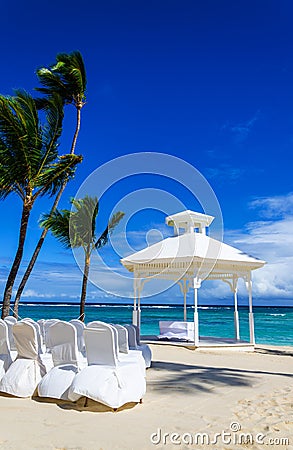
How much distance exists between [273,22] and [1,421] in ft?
36.4

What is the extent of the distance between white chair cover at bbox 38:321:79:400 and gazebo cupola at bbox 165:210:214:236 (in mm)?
9301

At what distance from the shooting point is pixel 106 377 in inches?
171

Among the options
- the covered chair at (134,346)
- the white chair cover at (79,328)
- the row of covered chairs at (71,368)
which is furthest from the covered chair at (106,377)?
the covered chair at (134,346)

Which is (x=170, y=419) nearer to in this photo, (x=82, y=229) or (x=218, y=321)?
(x=82, y=229)

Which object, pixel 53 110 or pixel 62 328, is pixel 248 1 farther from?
pixel 62 328

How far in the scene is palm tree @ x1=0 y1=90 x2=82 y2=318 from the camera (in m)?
10.7

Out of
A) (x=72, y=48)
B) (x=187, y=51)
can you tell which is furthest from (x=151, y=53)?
(x=72, y=48)

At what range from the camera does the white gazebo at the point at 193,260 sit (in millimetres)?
11758

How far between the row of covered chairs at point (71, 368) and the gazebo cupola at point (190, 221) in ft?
30.0

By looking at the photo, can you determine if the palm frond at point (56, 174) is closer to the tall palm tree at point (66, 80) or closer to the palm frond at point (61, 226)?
the tall palm tree at point (66, 80)

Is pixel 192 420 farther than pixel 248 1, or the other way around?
pixel 248 1

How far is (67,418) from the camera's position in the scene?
13.0 ft

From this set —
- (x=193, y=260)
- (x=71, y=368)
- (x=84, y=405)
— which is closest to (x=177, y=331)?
(x=193, y=260)

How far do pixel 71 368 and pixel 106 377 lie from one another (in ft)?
2.17
